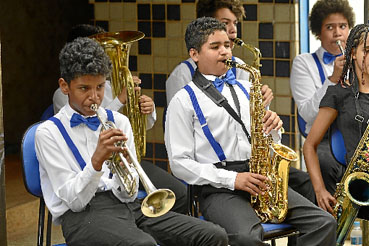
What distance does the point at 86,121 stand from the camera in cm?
397

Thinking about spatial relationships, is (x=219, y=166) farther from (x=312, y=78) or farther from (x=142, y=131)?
(x=312, y=78)

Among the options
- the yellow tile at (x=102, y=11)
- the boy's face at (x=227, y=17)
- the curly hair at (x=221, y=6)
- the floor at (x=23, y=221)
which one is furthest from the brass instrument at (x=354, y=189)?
the yellow tile at (x=102, y=11)

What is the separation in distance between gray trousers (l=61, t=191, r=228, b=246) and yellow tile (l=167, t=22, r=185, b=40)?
2626 millimetres

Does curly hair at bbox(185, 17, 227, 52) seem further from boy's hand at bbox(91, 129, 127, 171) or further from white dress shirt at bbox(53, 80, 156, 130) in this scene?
boy's hand at bbox(91, 129, 127, 171)

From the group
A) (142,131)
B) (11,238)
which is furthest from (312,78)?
(11,238)

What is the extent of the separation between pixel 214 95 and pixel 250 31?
2.00 meters

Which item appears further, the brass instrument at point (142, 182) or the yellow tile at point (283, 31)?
the yellow tile at point (283, 31)

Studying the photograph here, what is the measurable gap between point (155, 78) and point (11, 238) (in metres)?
1.75

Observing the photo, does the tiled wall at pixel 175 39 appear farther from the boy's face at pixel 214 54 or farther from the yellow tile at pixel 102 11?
the boy's face at pixel 214 54

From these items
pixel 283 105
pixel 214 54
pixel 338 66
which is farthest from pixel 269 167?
pixel 283 105

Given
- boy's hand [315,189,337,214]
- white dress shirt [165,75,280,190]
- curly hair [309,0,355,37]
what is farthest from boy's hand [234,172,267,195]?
curly hair [309,0,355,37]

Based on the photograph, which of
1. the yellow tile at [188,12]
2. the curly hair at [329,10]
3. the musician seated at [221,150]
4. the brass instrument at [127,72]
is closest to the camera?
the musician seated at [221,150]

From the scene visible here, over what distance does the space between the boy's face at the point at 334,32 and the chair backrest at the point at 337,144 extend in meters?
1.12

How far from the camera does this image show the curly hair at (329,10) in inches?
225
